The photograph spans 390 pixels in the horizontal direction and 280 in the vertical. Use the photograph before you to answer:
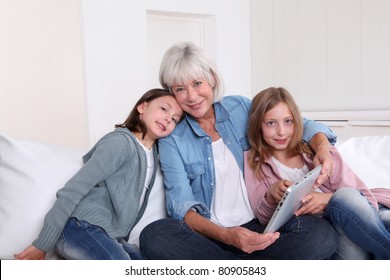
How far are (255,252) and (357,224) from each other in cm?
31

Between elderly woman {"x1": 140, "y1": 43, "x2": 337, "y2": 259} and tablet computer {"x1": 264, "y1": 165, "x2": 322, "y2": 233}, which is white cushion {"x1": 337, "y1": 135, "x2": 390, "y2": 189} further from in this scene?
tablet computer {"x1": 264, "y1": 165, "x2": 322, "y2": 233}

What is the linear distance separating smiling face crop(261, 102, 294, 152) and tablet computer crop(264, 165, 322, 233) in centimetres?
28

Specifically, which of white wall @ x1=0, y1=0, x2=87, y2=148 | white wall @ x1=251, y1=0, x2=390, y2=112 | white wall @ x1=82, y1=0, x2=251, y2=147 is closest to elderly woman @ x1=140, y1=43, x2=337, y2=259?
white wall @ x1=0, y1=0, x2=87, y2=148

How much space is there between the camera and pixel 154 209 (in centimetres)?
174

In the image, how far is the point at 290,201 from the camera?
1.38m

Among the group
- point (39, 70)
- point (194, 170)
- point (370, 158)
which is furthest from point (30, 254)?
point (39, 70)

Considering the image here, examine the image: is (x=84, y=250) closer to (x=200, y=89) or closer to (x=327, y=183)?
(x=200, y=89)

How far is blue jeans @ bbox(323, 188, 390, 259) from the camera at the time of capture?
1.46 metres

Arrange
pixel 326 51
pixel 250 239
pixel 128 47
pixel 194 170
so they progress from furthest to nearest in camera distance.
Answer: pixel 128 47 < pixel 326 51 < pixel 194 170 < pixel 250 239

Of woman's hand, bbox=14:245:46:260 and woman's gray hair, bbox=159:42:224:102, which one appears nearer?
woman's hand, bbox=14:245:46:260

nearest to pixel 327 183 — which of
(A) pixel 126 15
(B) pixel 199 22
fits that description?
(A) pixel 126 15

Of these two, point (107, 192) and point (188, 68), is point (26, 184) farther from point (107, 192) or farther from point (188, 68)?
point (188, 68)

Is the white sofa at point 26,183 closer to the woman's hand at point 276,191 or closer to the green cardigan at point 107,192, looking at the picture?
the green cardigan at point 107,192

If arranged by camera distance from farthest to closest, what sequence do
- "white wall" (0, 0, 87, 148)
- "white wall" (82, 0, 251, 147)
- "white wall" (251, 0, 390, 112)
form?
"white wall" (82, 0, 251, 147), "white wall" (251, 0, 390, 112), "white wall" (0, 0, 87, 148)
